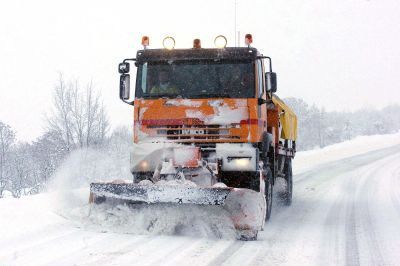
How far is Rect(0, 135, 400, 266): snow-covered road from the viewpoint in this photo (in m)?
4.53

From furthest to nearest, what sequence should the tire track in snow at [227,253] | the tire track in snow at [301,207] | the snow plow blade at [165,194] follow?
the snow plow blade at [165,194], the tire track in snow at [301,207], the tire track in snow at [227,253]

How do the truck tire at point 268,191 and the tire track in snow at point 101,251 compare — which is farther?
the truck tire at point 268,191

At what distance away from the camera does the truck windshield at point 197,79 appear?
7098 mm

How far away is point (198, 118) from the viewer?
6.91 metres

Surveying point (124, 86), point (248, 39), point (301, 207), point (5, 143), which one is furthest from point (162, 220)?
point (5, 143)

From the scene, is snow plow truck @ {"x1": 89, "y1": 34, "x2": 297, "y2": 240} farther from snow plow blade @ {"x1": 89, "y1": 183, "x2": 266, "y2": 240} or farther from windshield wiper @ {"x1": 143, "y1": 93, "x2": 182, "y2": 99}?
snow plow blade @ {"x1": 89, "y1": 183, "x2": 266, "y2": 240}

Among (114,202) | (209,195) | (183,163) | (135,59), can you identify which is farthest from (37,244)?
(135,59)

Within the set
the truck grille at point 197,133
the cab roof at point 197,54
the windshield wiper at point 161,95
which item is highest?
the cab roof at point 197,54

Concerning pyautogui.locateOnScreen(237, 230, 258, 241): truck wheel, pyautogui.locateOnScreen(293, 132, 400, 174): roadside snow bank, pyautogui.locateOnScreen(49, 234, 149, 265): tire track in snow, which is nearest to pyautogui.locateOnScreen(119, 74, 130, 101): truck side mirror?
pyautogui.locateOnScreen(49, 234, 149, 265): tire track in snow

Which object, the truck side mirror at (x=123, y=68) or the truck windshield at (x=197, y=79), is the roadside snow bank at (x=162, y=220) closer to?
the truck windshield at (x=197, y=79)

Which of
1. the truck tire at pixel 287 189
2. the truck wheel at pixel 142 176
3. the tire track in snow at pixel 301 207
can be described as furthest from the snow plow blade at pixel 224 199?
the truck tire at pixel 287 189

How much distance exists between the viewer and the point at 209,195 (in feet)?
18.0

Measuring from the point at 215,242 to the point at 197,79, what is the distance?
270 cm

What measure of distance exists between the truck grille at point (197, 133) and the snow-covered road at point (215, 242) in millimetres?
1460
